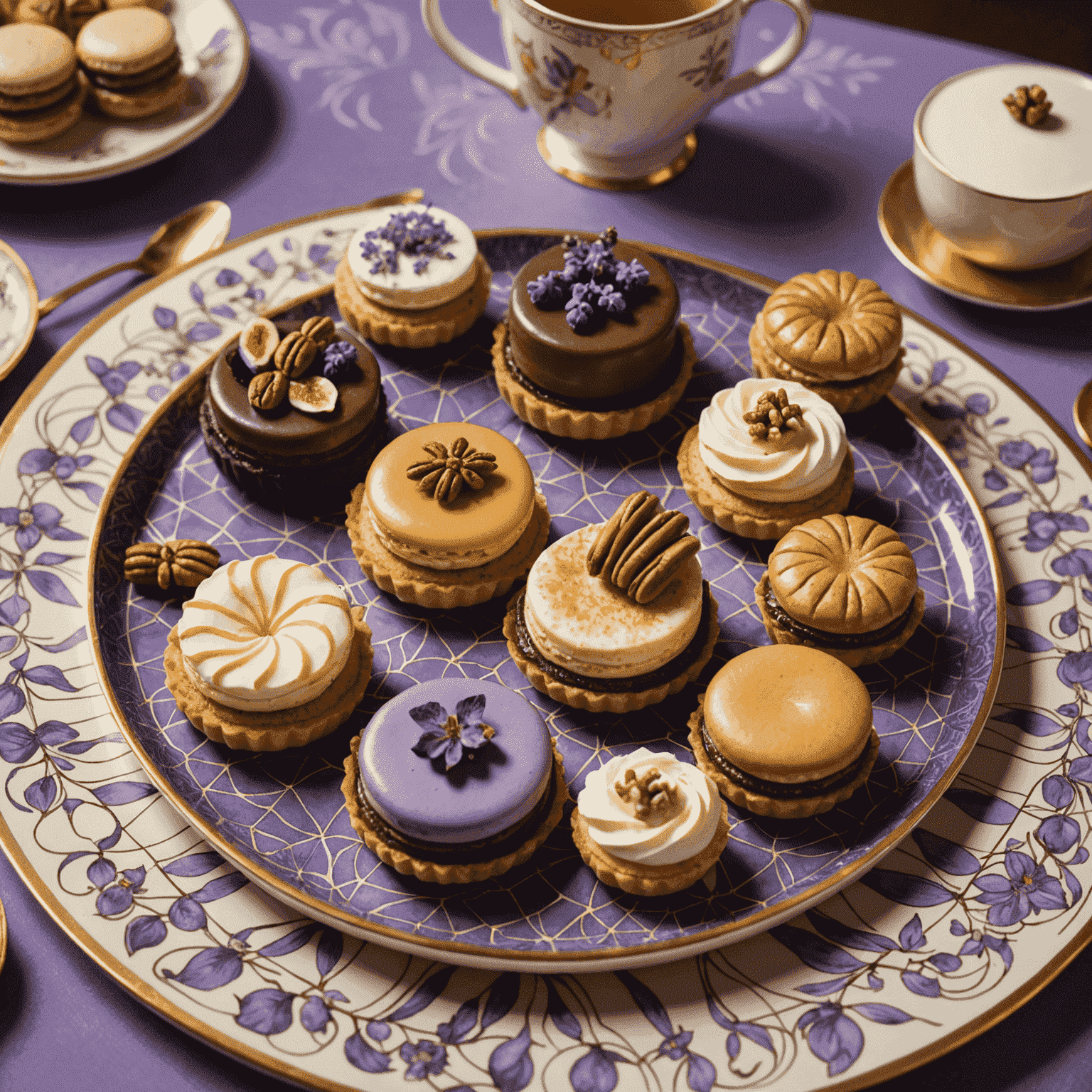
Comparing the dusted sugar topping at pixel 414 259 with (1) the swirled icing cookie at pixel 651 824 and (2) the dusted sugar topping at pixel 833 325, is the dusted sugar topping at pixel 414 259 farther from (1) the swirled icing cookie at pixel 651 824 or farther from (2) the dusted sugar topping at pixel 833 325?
(1) the swirled icing cookie at pixel 651 824

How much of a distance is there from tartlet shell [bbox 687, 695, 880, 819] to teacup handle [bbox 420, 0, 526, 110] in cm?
216

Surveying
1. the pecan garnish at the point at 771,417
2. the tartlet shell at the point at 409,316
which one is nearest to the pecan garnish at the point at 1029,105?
the pecan garnish at the point at 771,417

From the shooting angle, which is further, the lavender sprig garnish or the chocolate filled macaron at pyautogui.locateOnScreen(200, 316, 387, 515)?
the lavender sprig garnish

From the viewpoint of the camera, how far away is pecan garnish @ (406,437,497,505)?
9.62ft

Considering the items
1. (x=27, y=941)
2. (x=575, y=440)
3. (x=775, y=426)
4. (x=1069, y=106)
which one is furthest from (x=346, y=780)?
(x=1069, y=106)

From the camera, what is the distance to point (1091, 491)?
315cm

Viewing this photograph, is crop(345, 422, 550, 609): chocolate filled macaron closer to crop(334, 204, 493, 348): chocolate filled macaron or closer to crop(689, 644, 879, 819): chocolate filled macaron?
crop(334, 204, 493, 348): chocolate filled macaron

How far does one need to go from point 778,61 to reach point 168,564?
245cm

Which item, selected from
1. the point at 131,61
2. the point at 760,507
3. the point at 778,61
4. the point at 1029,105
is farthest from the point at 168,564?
the point at 1029,105

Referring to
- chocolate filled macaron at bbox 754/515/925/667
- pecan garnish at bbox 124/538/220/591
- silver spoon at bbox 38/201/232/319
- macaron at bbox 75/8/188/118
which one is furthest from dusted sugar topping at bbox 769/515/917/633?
macaron at bbox 75/8/188/118

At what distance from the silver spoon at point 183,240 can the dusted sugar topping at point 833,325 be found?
69.7 inches

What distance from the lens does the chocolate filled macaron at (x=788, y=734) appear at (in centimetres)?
256

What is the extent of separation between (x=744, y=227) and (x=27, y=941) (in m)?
2.94

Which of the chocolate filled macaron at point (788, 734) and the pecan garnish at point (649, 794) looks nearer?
the pecan garnish at point (649, 794)
